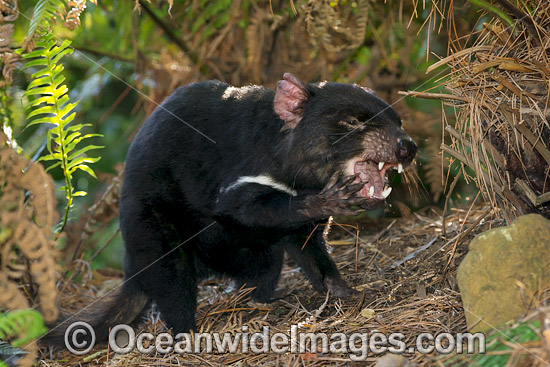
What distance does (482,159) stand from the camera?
10.1 feet

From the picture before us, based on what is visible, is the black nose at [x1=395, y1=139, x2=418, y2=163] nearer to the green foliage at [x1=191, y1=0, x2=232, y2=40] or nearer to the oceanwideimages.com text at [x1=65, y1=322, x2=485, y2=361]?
the oceanwideimages.com text at [x1=65, y1=322, x2=485, y2=361]

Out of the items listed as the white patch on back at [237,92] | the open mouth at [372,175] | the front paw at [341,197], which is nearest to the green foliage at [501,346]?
the front paw at [341,197]

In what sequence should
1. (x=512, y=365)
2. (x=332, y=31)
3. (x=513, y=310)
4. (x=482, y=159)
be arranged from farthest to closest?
(x=332, y=31) → (x=482, y=159) → (x=513, y=310) → (x=512, y=365)

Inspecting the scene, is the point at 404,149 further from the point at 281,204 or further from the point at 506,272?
the point at 506,272

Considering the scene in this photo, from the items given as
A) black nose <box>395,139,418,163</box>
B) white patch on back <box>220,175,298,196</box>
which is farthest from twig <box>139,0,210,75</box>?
black nose <box>395,139,418,163</box>

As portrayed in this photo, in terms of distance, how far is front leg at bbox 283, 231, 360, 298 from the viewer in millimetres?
3609

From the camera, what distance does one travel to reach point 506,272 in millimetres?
2336

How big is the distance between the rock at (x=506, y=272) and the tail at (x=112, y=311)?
2.04m

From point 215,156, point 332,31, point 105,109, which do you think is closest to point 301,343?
point 215,156

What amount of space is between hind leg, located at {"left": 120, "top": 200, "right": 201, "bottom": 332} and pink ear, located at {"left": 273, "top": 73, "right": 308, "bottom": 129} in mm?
950

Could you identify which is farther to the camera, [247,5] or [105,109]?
[105,109]

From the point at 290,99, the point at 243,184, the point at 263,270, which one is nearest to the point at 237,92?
the point at 290,99

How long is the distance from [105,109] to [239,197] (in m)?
3.56

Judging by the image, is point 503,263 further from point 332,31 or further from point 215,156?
point 332,31
